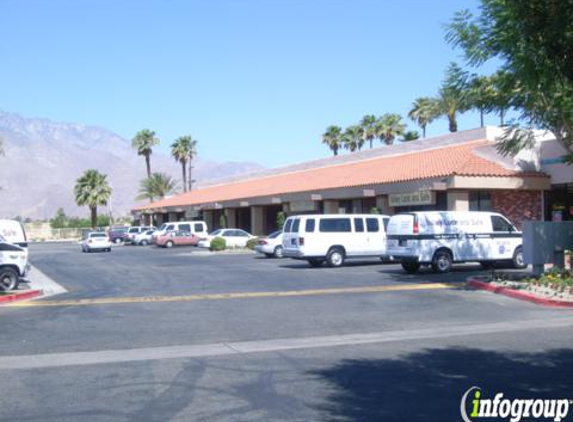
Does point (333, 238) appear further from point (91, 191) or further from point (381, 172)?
point (91, 191)

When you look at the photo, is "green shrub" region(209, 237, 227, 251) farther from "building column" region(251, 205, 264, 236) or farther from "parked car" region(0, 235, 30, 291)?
"parked car" region(0, 235, 30, 291)

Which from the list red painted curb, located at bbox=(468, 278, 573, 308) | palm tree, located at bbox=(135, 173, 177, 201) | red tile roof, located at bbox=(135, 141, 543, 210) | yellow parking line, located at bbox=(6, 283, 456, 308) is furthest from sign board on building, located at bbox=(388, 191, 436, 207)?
palm tree, located at bbox=(135, 173, 177, 201)

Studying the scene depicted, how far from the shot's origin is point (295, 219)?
1096 inches

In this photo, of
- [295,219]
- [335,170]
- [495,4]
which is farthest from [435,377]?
[335,170]

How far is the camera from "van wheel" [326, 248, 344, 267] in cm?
2741

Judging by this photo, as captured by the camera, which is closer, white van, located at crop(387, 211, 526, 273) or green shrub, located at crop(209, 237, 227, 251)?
white van, located at crop(387, 211, 526, 273)

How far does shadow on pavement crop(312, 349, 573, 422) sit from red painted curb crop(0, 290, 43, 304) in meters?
11.1

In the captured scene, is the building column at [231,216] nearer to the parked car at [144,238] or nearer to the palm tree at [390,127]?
the parked car at [144,238]

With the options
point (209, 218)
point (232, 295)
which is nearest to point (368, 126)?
point (209, 218)

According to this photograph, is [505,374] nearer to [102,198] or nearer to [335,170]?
[335,170]

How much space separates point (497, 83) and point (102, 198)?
73360 millimetres

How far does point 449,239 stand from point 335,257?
5.67m

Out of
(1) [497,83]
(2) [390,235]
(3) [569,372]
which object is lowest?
(3) [569,372]

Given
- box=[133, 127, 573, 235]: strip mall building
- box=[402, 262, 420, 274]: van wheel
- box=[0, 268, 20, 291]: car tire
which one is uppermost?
box=[133, 127, 573, 235]: strip mall building
